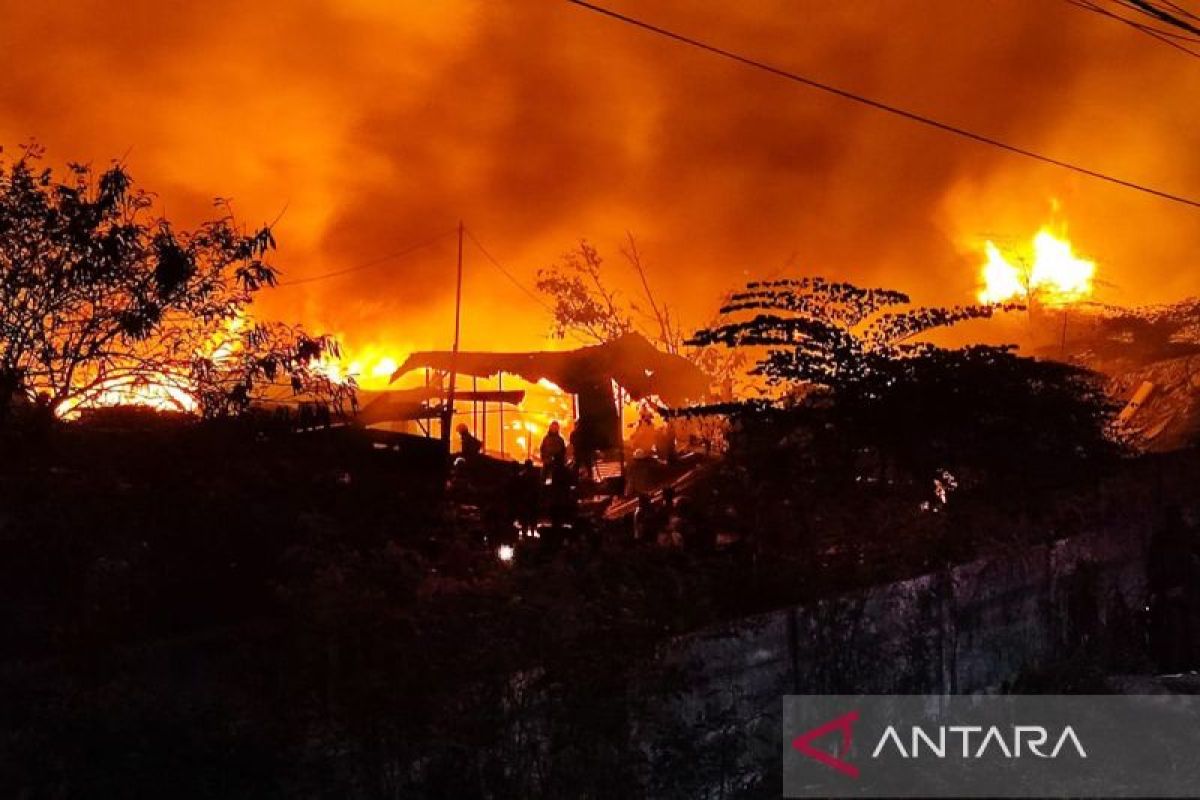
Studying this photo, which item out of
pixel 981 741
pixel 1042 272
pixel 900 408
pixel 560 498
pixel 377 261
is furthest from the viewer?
pixel 1042 272

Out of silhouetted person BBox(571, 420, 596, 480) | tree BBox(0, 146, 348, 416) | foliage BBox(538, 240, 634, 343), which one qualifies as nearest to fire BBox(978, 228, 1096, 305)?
foliage BBox(538, 240, 634, 343)

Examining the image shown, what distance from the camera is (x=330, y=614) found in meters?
5.12

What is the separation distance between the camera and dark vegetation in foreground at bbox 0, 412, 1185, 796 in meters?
4.97

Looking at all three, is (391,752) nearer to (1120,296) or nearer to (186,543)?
(186,543)

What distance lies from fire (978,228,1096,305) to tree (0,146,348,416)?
4251cm

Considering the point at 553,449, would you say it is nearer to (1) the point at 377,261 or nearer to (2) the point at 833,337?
(2) the point at 833,337

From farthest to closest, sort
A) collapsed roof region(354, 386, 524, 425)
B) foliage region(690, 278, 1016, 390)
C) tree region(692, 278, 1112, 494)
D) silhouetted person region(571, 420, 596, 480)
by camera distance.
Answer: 1. silhouetted person region(571, 420, 596, 480)
2. collapsed roof region(354, 386, 524, 425)
3. foliage region(690, 278, 1016, 390)
4. tree region(692, 278, 1112, 494)

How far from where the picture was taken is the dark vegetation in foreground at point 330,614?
497 centimetres

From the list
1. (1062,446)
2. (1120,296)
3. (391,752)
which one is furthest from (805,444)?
(1120,296)

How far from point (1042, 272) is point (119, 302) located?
149 ft

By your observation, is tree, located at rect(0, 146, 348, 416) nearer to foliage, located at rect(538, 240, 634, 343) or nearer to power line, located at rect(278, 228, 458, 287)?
foliage, located at rect(538, 240, 634, 343)

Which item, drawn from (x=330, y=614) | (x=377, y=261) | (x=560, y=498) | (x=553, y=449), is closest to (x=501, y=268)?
(x=377, y=261)

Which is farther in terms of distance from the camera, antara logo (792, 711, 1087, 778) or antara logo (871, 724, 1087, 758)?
antara logo (871, 724, 1087, 758)

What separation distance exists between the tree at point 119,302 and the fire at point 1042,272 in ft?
139
